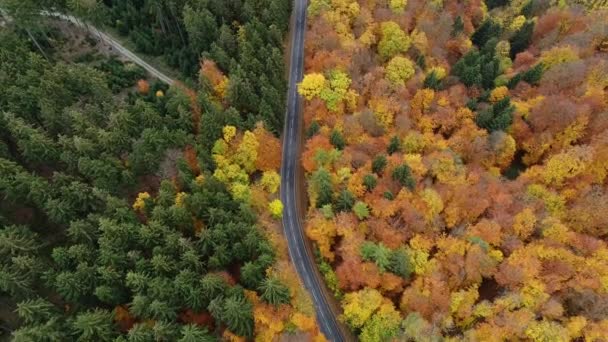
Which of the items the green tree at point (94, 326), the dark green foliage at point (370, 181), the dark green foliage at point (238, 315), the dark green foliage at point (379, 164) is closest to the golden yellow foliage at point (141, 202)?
the green tree at point (94, 326)

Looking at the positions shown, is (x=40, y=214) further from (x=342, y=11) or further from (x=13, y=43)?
(x=342, y=11)

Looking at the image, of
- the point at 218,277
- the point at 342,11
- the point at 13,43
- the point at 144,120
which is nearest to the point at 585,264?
the point at 218,277

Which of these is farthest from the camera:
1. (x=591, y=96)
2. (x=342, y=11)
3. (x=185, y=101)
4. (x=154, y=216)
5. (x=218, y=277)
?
(x=342, y=11)

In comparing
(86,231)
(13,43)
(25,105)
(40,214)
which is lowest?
(40,214)

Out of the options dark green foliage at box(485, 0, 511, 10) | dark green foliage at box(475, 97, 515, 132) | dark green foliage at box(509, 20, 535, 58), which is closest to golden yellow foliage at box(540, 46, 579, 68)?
dark green foliage at box(509, 20, 535, 58)

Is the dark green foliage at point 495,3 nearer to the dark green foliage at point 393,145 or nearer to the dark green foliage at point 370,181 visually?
the dark green foliage at point 393,145

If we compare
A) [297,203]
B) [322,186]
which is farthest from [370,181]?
[297,203]

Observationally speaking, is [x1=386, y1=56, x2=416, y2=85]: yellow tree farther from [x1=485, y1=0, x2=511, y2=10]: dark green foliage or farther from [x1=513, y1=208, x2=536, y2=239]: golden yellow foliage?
[x1=485, y1=0, x2=511, y2=10]: dark green foliage
